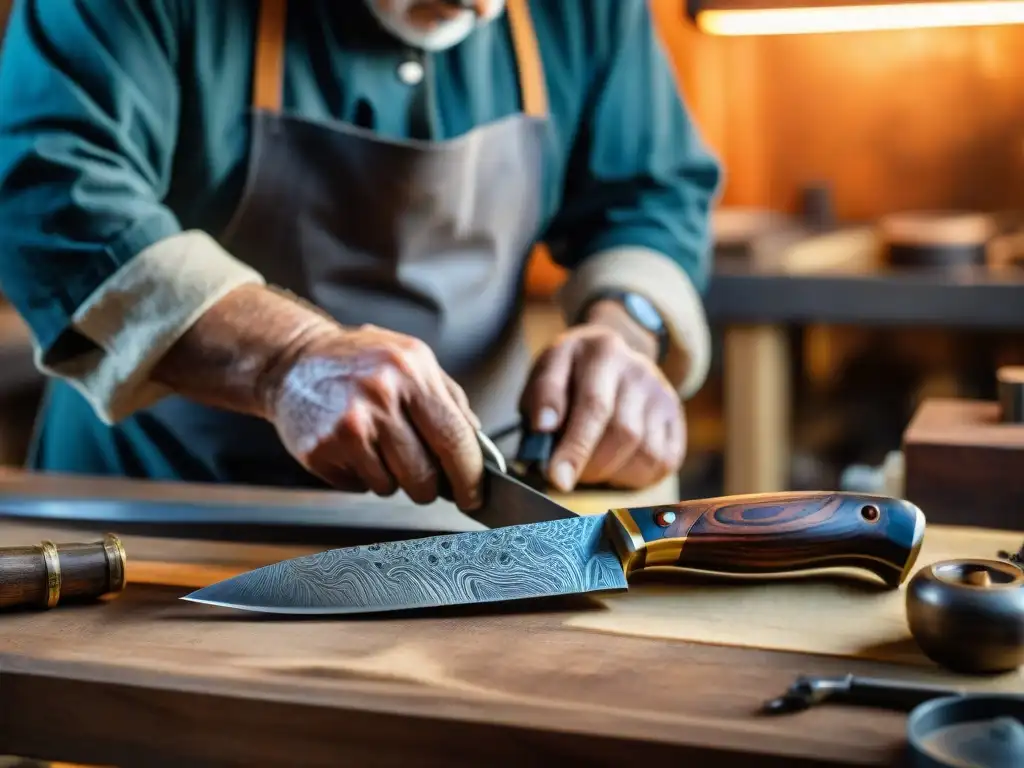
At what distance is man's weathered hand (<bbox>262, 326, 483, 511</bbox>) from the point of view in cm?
98

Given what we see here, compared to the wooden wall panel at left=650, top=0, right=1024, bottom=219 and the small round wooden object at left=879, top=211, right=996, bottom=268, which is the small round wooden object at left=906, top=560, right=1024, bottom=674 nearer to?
the small round wooden object at left=879, top=211, right=996, bottom=268

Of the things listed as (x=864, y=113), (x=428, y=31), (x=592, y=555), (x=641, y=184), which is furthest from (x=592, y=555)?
(x=864, y=113)

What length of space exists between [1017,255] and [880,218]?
610mm

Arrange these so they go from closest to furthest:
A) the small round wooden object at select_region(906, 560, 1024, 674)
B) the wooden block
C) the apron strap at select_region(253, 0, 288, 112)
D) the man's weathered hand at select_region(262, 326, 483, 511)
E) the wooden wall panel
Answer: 1. the small round wooden object at select_region(906, 560, 1024, 674)
2. the man's weathered hand at select_region(262, 326, 483, 511)
3. the wooden block
4. the apron strap at select_region(253, 0, 288, 112)
5. the wooden wall panel

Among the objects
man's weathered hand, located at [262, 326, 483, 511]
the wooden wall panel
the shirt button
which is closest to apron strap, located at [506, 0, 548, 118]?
the shirt button

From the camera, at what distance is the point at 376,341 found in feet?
3.34

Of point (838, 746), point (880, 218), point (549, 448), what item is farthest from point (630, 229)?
point (880, 218)

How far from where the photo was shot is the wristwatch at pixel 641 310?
1.37 metres

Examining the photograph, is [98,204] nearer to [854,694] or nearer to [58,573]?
[58,573]

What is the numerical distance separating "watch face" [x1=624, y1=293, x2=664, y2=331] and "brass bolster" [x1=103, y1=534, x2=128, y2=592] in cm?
66

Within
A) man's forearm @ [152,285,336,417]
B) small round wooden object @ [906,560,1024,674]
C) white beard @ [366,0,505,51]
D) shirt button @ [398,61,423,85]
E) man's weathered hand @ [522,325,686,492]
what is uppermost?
white beard @ [366,0,505,51]

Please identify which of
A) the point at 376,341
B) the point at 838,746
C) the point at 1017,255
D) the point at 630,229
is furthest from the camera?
the point at 1017,255

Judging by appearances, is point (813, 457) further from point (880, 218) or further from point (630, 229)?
point (630, 229)

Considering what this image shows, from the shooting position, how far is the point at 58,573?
849 millimetres
